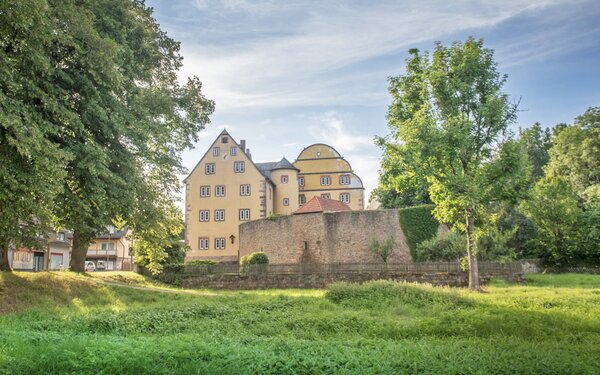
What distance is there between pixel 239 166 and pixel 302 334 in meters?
38.2

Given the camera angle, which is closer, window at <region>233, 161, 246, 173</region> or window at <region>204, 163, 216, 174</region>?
window at <region>233, 161, 246, 173</region>

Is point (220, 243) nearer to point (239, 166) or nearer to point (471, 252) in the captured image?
point (239, 166)

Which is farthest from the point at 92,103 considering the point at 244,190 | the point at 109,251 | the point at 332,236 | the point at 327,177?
the point at 109,251

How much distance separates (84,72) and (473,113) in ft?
57.5

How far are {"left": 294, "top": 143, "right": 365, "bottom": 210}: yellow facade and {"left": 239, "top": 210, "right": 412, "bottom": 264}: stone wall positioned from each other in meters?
13.8

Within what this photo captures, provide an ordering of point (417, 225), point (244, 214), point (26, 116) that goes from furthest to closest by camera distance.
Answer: point (244, 214)
point (417, 225)
point (26, 116)

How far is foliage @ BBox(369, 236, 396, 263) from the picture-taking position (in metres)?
34.4

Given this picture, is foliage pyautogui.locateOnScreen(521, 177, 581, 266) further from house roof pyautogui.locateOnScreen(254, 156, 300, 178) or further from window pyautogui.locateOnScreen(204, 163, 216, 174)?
window pyautogui.locateOnScreen(204, 163, 216, 174)

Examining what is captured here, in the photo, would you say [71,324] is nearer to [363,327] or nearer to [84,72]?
[363,327]

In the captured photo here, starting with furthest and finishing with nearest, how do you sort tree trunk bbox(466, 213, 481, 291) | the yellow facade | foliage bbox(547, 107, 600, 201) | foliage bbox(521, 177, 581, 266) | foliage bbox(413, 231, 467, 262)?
the yellow facade → foliage bbox(547, 107, 600, 201) → foliage bbox(521, 177, 581, 266) → foliage bbox(413, 231, 467, 262) → tree trunk bbox(466, 213, 481, 291)

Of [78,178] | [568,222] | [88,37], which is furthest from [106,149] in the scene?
[568,222]

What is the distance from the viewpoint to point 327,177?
52.7 m

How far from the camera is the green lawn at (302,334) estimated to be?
6637 millimetres

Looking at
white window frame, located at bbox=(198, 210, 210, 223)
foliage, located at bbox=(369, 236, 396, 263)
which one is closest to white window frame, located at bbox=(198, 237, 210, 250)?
white window frame, located at bbox=(198, 210, 210, 223)
